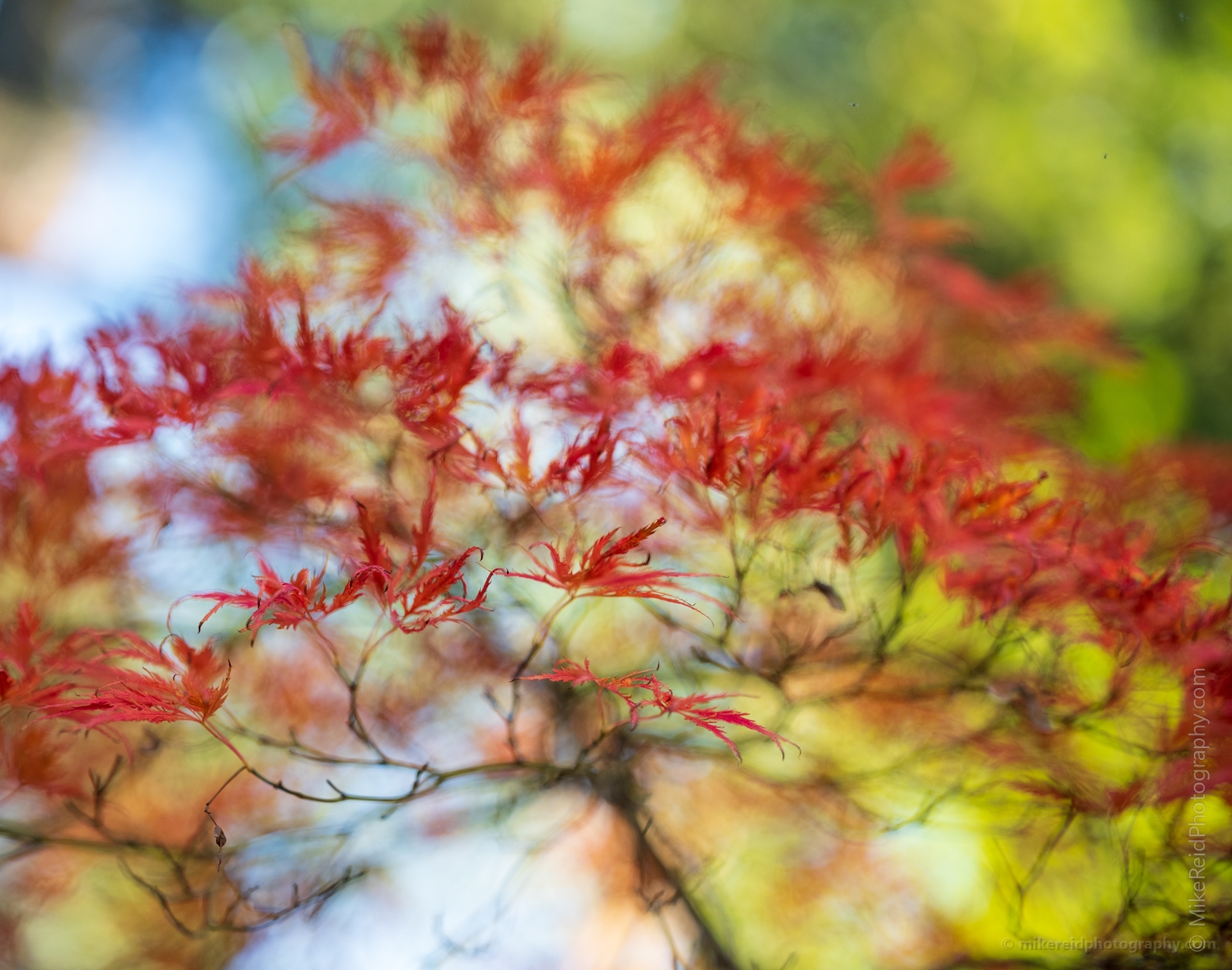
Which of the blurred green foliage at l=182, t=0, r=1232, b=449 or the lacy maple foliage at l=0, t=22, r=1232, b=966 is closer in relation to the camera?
the lacy maple foliage at l=0, t=22, r=1232, b=966

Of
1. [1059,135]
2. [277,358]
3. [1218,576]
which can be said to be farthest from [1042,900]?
[1059,135]

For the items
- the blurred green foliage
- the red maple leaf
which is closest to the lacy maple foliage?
the red maple leaf

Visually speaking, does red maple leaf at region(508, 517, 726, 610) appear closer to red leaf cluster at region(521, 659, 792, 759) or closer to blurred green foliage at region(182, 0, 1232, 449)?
red leaf cluster at region(521, 659, 792, 759)

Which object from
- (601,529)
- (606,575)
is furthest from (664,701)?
(601,529)

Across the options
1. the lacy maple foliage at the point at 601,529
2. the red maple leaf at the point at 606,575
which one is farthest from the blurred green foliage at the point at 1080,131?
the red maple leaf at the point at 606,575

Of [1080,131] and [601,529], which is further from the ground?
[1080,131]

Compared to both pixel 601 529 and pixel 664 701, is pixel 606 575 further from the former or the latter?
pixel 601 529
